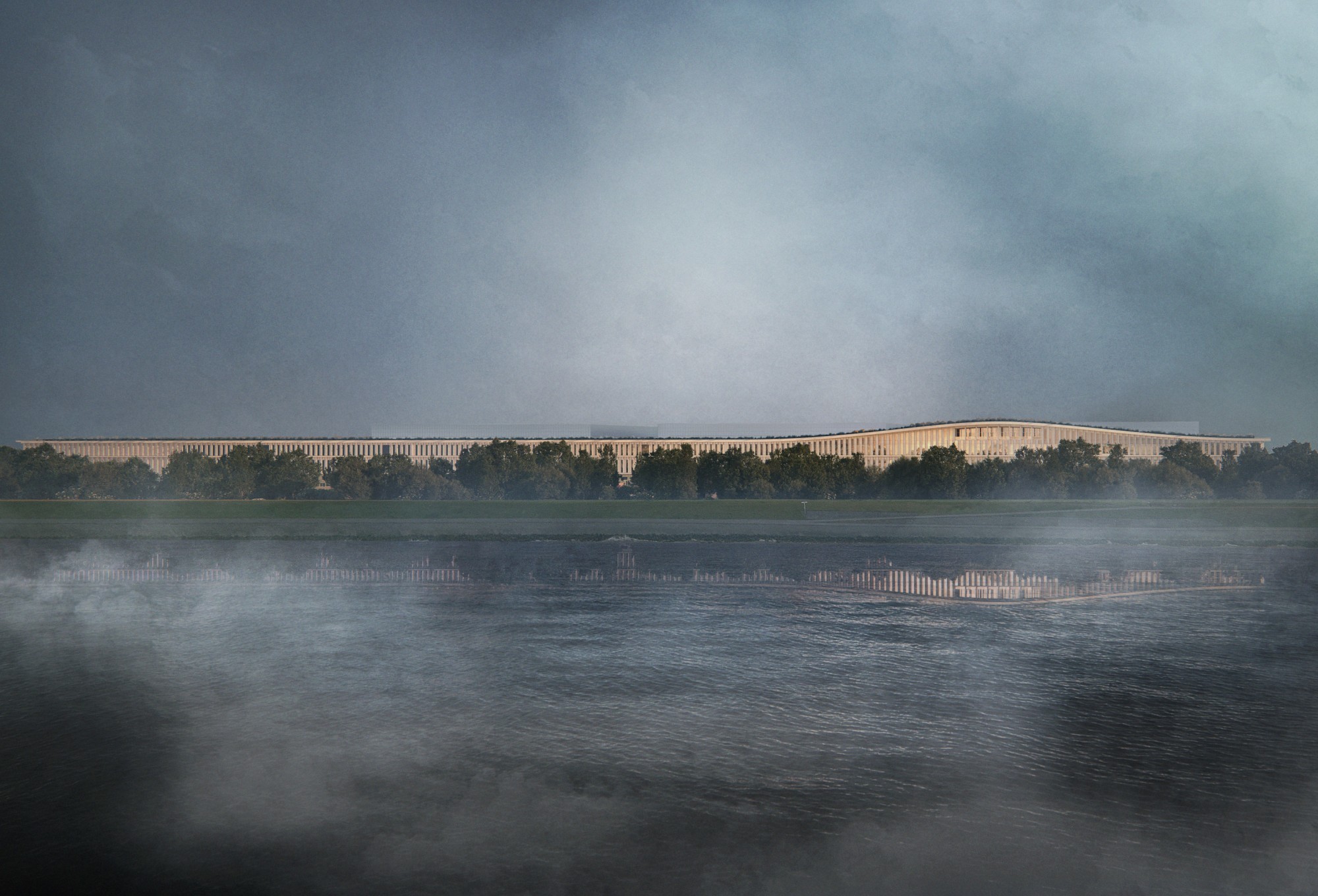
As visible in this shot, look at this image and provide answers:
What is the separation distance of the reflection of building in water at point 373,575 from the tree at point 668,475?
74662 mm

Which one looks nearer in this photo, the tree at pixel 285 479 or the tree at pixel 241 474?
the tree at pixel 241 474

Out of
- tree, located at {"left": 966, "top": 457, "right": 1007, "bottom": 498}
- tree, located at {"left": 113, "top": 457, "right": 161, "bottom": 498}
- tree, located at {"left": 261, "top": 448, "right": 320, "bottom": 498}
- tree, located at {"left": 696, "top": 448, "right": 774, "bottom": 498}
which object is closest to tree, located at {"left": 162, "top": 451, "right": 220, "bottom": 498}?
tree, located at {"left": 113, "top": 457, "right": 161, "bottom": 498}

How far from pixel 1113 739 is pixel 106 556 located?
26.9 m

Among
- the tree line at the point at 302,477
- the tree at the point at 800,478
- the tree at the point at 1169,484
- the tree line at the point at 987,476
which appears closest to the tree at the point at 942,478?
the tree line at the point at 987,476

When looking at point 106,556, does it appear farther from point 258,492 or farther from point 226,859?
point 258,492

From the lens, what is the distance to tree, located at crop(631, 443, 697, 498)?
96.9 metres

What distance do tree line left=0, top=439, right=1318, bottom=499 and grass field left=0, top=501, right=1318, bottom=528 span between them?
25496 mm

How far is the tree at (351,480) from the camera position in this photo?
320 feet

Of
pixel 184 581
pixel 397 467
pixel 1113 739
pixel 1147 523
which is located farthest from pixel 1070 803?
pixel 397 467

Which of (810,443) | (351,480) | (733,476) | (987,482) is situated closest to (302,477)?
(351,480)

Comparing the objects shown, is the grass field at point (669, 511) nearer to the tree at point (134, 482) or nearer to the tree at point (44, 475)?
the tree at point (44, 475)

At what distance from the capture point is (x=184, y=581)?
61.4 feet

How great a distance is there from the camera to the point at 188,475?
3976 inches

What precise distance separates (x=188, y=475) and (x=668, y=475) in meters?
53.7
